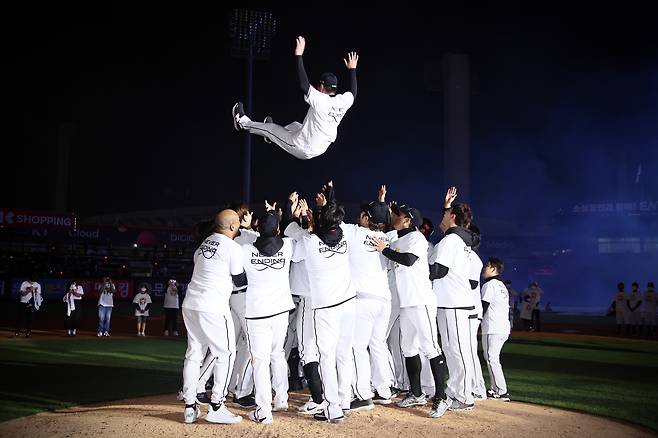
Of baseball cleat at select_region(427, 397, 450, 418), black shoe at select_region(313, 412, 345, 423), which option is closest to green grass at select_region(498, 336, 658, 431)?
baseball cleat at select_region(427, 397, 450, 418)

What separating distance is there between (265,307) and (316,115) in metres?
2.23

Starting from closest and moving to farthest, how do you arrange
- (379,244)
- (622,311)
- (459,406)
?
(379,244) < (459,406) < (622,311)

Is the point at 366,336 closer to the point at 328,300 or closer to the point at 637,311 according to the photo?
the point at 328,300

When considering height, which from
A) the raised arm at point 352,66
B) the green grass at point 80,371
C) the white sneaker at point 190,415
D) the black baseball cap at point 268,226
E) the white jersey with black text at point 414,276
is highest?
the raised arm at point 352,66

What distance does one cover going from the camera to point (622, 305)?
22.9 metres

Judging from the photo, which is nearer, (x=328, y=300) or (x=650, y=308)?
(x=328, y=300)

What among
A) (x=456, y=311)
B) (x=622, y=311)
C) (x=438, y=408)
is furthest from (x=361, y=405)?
(x=622, y=311)

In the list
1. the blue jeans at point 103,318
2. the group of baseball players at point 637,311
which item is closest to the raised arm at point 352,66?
the blue jeans at point 103,318

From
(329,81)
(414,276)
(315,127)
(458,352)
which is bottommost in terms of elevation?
(458,352)

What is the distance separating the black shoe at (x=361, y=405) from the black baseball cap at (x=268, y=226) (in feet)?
7.68

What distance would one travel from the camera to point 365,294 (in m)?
7.94

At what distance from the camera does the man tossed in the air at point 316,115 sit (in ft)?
22.5

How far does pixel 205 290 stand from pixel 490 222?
4257cm

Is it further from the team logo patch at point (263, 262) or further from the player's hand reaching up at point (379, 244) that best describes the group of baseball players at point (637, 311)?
the team logo patch at point (263, 262)
